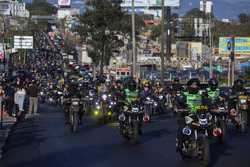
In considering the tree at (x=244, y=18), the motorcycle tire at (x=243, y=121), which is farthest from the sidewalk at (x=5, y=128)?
the tree at (x=244, y=18)

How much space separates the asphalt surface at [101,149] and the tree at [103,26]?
40029 millimetres

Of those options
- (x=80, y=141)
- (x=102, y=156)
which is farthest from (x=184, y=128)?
(x=80, y=141)

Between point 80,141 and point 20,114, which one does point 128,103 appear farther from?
point 20,114

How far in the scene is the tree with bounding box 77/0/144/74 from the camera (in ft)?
216

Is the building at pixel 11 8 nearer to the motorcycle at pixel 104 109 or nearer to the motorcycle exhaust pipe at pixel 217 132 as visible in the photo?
the motorcycle at pixel 104 109

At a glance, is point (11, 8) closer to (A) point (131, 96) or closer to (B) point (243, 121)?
(B) point (243, 121)

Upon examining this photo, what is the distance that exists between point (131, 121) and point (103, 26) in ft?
153

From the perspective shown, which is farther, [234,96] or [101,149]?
[234,96]

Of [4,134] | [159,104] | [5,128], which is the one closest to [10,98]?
[159,104]

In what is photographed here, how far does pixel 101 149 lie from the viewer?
61.9 feet

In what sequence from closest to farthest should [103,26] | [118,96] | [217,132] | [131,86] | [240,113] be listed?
1. [217,132]
2. [131,86]
3. [240,113]
4. [118,96]
5. [103,26]

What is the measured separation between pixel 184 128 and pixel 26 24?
106 metres

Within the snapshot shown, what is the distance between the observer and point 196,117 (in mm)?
16000

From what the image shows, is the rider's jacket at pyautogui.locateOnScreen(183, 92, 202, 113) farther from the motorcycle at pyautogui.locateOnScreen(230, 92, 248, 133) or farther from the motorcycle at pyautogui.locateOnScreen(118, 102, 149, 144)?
the motorcycle at pyautogui.locateOnScreen(230, 92, 248, 133)
